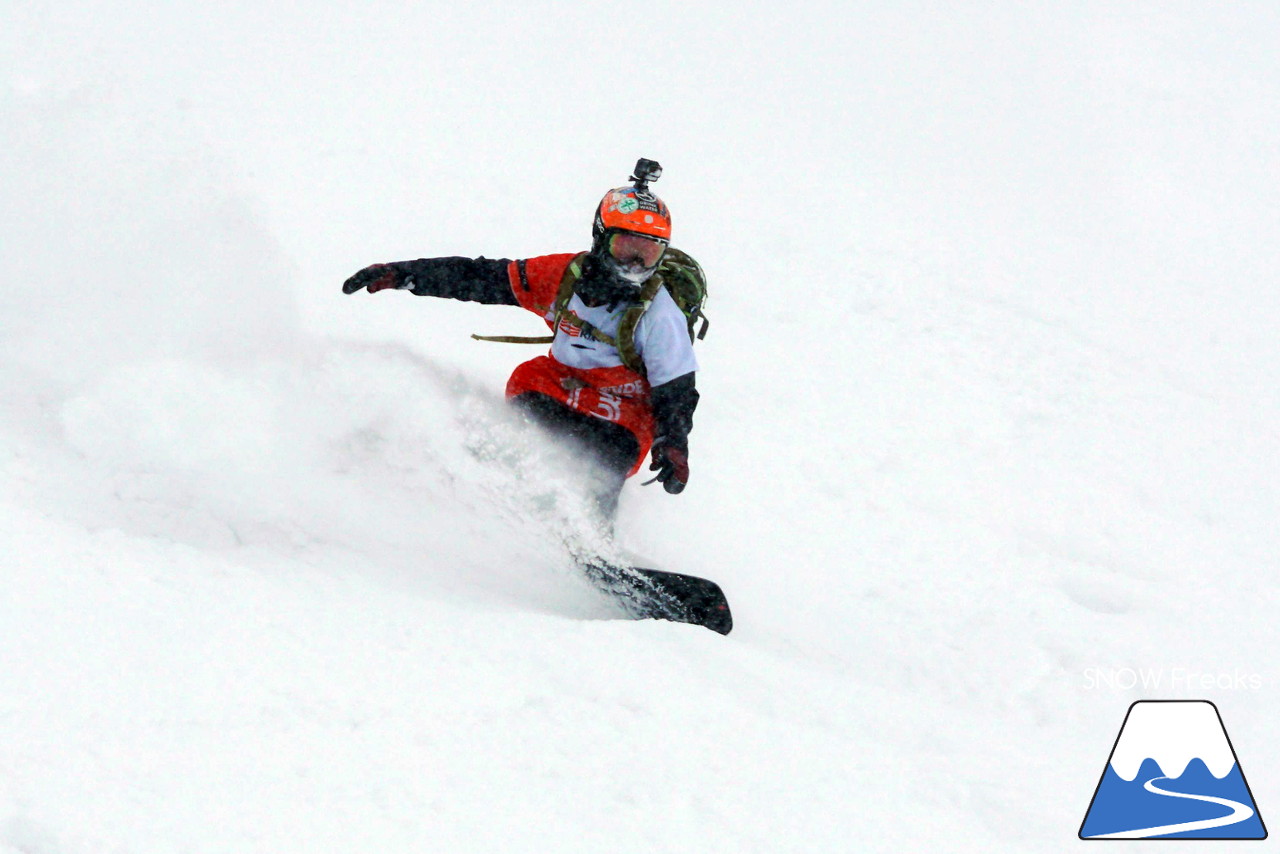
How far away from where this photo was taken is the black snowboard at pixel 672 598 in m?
4.27

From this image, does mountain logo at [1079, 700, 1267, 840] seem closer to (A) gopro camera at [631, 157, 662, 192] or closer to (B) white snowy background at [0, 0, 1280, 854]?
(B) white snowy background at [0, 0, 1280, 854]

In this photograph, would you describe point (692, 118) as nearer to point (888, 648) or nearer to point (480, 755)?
point (888, 648)

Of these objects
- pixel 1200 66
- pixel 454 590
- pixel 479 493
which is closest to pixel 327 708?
pixel 454 590

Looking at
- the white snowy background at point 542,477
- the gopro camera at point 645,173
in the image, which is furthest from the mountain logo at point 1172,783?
the gopro camera at point 645,173

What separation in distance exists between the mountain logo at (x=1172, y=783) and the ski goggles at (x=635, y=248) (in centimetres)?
278

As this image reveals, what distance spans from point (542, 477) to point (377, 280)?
1.29m

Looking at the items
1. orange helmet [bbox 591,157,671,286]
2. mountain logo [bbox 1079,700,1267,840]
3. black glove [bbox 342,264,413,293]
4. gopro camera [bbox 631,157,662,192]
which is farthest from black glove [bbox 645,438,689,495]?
mountain logo [bbox 1079,700,1267,840]

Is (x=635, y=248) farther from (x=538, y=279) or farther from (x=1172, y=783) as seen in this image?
(x=1172, y=783)

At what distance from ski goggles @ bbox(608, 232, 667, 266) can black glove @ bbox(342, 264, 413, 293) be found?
116 cm

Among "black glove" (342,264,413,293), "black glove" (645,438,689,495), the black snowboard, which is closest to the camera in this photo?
the black snowboard

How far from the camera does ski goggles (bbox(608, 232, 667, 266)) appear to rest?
4520 millimetres

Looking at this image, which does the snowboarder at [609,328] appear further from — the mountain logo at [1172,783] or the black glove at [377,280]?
the mountain logo at [1172,783]

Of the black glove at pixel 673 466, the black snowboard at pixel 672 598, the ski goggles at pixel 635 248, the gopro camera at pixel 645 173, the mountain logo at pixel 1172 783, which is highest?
the gopro camera at pixel 645 173

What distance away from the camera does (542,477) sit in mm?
4809
